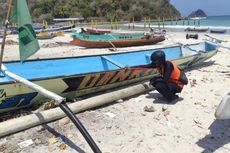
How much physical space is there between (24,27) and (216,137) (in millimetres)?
3861

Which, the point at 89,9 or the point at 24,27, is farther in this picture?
the point at 89,9

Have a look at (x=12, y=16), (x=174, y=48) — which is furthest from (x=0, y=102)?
(x=174, y=48)

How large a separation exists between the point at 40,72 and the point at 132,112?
103 inches

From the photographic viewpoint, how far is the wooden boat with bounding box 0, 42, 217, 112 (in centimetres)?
615

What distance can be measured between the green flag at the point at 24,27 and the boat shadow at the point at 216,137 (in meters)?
3.40

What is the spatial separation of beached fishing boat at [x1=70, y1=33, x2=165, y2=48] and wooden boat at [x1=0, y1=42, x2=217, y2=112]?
295 inches

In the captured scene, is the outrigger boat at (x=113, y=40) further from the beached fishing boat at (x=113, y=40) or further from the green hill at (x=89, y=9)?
the green hill at (x=89, y=9)

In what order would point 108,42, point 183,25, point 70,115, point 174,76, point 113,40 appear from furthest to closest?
point 183,25
point 113,40
point 108,42
point 174,76
point 70,115

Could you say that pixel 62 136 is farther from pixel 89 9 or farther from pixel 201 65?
pixel 89 9

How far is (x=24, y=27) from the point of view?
18.2ft

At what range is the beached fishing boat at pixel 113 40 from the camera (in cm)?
1762

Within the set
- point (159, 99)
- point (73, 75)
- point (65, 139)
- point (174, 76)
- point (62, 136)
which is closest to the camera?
point (65, 139)

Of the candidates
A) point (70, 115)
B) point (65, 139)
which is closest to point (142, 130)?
point (65, 139)

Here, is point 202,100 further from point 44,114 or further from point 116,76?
point 44,114
